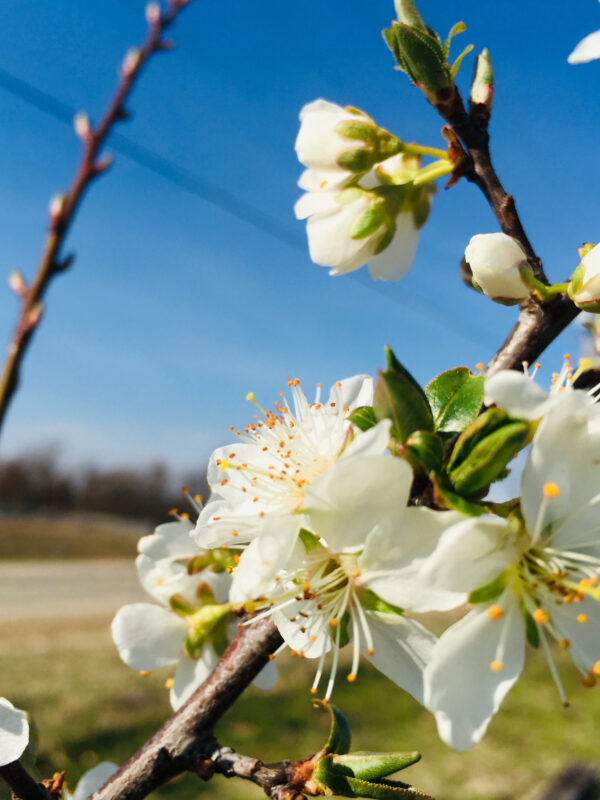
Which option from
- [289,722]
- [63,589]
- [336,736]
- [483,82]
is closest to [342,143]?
[483,82]

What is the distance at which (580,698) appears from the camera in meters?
4.72

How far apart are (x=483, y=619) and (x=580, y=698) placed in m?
5.02

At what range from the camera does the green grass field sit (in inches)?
128

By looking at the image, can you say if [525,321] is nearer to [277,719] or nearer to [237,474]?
[237,474]

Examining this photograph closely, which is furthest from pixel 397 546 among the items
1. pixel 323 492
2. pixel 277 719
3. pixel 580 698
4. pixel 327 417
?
pixel 580 698

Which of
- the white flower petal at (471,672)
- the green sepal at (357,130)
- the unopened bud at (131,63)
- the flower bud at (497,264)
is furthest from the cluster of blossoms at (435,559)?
the unopened bud at (131,63)

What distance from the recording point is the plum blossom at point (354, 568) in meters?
0.35

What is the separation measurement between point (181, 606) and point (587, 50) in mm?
569

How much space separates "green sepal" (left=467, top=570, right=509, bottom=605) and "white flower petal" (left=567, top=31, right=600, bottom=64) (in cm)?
34

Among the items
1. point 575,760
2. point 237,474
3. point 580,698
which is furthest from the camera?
point 580,698

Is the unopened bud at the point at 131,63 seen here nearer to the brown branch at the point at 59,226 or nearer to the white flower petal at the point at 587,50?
the brown branch at the point at 59,226

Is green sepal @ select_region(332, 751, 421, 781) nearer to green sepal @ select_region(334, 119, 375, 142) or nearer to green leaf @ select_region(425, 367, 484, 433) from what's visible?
green leaf @ select_region(425, 367, 484, 433)

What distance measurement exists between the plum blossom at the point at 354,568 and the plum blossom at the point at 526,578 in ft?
0.07

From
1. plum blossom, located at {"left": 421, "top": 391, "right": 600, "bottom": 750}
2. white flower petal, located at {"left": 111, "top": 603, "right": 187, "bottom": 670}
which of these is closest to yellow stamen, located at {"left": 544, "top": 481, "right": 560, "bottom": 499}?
plum blossom, located at {"left": 421, "top": 391, "right": 600, "bottom": 750}
